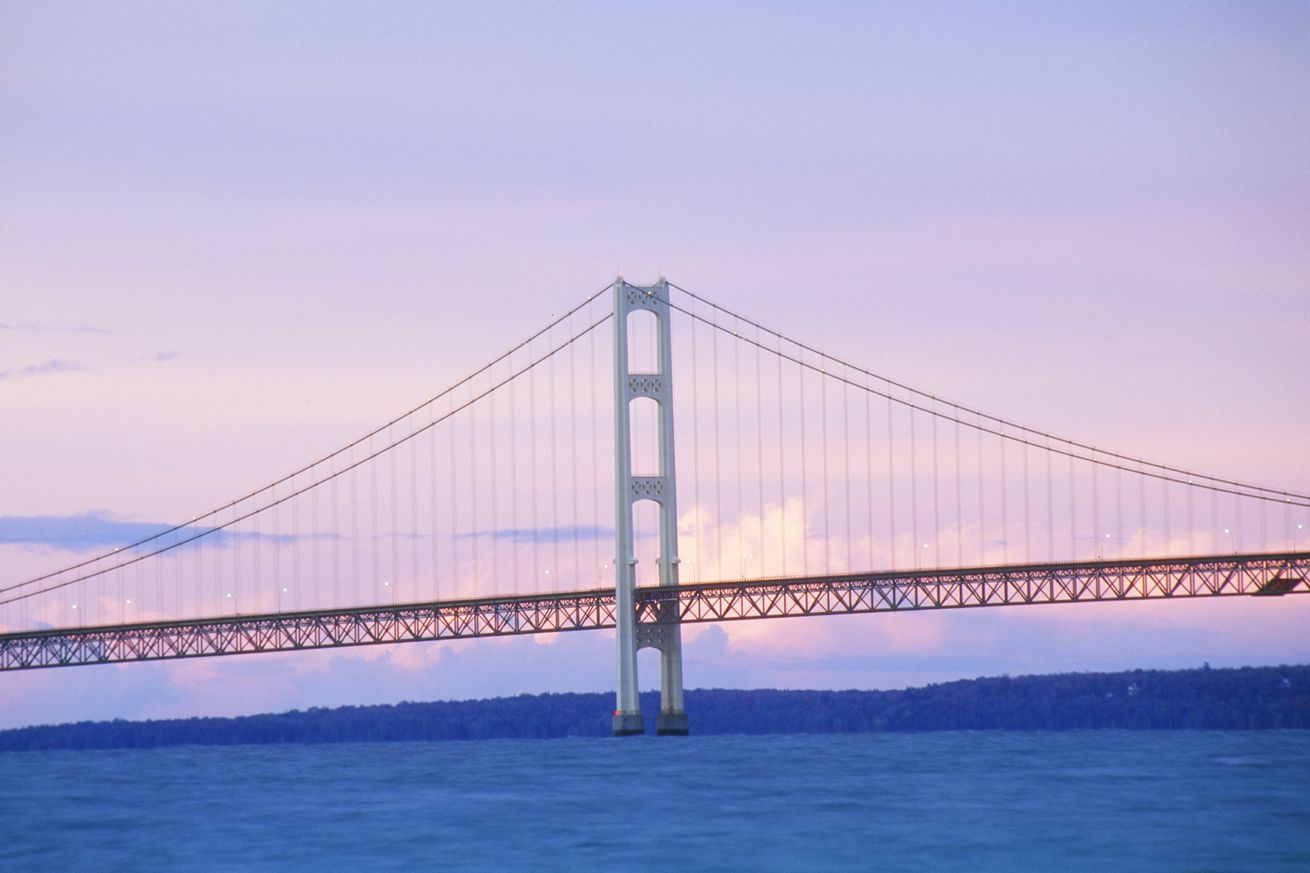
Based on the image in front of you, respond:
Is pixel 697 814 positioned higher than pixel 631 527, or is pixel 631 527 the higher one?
pixel 631 527

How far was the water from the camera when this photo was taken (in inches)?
1267

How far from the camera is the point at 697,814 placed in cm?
3841

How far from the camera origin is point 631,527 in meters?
69.7

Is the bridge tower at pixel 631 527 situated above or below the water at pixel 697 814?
above

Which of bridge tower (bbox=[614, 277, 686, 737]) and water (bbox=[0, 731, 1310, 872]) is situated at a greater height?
bridge tower (bbox=[614, 277, 686, 737])

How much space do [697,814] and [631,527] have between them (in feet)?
104

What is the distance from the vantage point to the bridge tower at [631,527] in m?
69.3

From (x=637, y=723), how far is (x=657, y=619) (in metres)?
3.50

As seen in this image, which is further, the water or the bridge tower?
the bridge tower

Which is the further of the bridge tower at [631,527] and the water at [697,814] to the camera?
the bridge tower at [631,527]

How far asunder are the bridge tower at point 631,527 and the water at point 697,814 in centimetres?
1023

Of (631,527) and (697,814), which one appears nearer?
(697,814)

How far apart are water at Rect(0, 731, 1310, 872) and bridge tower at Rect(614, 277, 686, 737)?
403 inches

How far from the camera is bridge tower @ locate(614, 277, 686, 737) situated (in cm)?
6931
